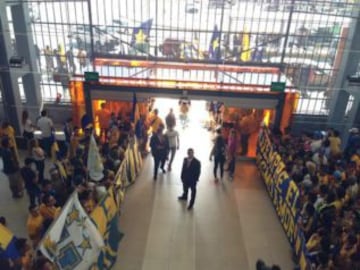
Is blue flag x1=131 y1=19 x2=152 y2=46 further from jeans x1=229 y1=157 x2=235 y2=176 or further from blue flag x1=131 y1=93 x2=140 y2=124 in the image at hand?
jeans x1=229 y1=157 x2=235 y2=176

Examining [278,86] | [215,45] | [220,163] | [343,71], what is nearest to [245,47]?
[215,45]

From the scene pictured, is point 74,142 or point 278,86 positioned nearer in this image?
point 74,142

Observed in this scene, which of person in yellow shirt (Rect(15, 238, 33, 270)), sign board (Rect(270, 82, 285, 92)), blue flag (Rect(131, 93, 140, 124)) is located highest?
sign board (Rect(270, 82, 285, 92))

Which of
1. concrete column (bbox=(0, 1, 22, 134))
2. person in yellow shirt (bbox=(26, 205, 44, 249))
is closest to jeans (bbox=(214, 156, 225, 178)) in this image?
person in yellow shirt (bbox=(26, 205, 44, 249))

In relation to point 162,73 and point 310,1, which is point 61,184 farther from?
point 310,1

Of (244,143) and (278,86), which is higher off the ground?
(278,86)

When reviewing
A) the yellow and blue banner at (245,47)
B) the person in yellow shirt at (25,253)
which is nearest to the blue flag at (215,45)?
the yellow and blue banner at (245,47)

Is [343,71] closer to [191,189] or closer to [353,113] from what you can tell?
[353,113]

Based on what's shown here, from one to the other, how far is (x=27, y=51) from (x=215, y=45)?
599 cm

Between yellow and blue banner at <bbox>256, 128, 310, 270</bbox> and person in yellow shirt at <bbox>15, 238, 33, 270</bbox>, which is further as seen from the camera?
yellow and blue banner at <bbox>256, 128, 310, 270</bbox>

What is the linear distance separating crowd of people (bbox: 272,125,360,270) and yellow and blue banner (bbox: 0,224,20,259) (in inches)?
184

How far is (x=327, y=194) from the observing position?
708cm

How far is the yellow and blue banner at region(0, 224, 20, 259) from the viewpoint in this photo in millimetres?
4945

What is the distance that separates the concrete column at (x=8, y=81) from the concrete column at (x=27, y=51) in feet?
2.14
